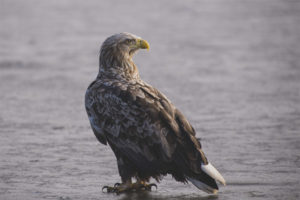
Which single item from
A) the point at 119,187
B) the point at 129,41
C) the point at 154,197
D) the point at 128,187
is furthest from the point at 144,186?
the point at 129,41

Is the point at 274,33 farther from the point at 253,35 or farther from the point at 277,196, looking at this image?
the point at 277,196

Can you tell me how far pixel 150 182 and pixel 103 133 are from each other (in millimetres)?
635

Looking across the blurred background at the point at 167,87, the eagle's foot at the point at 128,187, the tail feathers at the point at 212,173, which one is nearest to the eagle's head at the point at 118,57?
the blurred background at the point at 167,87

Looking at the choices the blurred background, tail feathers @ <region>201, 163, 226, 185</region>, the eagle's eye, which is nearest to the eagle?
tail feathers @ <region>201, 163, 226, 185</region>

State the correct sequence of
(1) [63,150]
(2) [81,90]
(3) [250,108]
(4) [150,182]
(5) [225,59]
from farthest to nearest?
1. (5) [225,59]
2. (2) [81,90]
3. (3) [250,108]
4. (1) [63,150]
5. (4) [150,182]

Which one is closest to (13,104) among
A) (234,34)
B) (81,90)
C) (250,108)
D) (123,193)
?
(81,90)

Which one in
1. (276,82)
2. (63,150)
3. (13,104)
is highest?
(276,82)

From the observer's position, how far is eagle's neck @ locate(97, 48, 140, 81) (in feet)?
20.7

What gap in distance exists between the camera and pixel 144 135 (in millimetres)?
5598

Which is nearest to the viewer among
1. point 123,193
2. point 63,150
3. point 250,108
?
point 123,193

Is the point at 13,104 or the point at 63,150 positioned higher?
the point at 13,104

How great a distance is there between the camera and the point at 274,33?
14977 mm

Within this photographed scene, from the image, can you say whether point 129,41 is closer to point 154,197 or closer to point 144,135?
point 144,135

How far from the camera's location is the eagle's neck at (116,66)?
6.32 m
